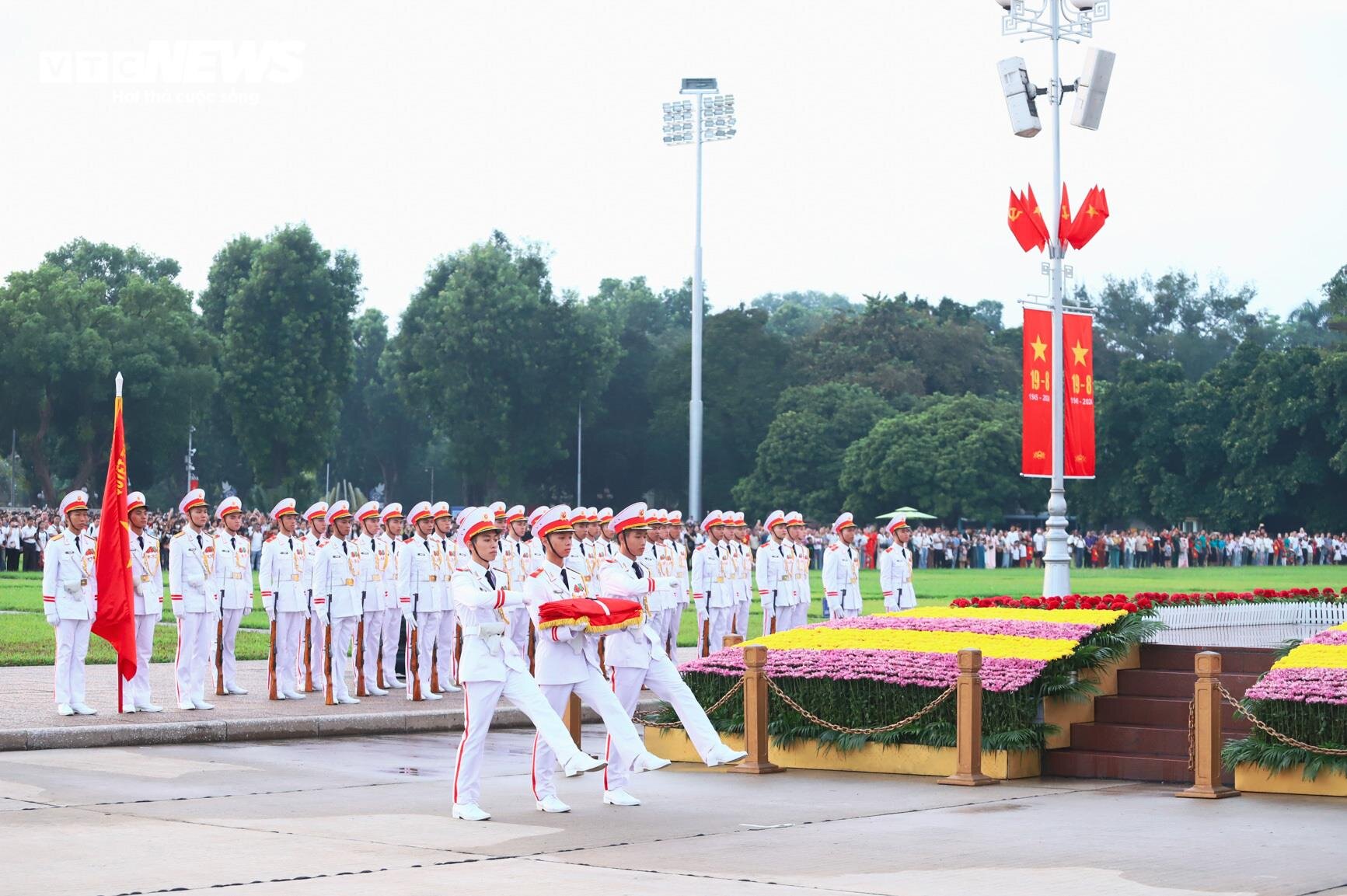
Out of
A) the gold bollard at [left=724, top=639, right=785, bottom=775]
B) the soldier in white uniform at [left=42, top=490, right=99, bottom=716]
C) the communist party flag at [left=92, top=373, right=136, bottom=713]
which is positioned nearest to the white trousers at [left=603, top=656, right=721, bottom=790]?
the gold bollard at [left=724, top=639, right=785, bottom=775]

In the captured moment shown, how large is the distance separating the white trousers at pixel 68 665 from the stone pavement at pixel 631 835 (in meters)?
1.81

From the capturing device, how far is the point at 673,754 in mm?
14008

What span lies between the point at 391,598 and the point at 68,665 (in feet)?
11.8

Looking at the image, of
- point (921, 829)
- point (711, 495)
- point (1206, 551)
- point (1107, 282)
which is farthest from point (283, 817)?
point (1107, 282)

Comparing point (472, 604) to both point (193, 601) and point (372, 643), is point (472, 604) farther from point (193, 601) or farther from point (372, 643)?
point (372, 643)

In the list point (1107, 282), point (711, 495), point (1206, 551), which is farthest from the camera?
point (1107, 282)

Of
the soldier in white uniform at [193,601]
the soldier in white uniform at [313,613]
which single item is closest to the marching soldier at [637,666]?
the soldier in white uniform at [193,601]

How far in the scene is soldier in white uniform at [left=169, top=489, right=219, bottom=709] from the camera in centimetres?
1612

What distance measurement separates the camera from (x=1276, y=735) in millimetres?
11867

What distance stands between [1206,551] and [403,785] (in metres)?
51.9

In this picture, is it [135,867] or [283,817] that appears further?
[283,817]

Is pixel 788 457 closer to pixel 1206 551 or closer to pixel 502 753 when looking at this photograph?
pixel 1206 551

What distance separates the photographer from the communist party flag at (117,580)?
15555mm

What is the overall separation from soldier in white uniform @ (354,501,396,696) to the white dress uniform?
14.7 inches
